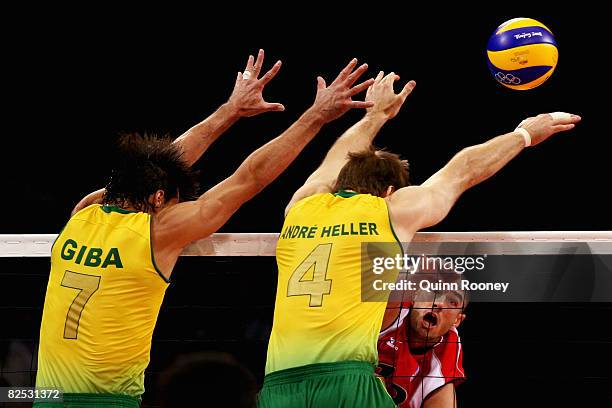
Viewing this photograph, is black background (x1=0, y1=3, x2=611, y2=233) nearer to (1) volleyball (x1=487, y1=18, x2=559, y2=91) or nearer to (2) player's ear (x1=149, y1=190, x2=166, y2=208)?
(1) volleyball (x1=487, y1=18, x2=559, y2=91)

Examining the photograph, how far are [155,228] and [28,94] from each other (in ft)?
22.1

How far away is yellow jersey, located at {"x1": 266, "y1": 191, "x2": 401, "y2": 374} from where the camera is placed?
4164mm

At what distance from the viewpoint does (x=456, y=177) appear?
4.62 m

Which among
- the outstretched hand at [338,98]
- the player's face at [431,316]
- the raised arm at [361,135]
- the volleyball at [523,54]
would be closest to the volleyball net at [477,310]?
the player's face at [431,316]

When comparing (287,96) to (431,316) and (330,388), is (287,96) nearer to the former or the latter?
(431,316)

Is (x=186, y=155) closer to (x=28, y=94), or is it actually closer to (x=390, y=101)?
(x=390, y=101)

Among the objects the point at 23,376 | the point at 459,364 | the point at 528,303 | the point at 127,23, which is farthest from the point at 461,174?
Result: the point at 127,23

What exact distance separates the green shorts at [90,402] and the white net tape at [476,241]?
101cm

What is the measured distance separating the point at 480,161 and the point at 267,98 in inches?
224

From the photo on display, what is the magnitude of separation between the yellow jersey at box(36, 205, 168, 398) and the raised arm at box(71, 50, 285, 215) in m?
Answer: 0.74

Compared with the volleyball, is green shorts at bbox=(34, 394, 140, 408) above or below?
below

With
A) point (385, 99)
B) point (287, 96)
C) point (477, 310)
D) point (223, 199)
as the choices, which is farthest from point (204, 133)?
point (287, 96)

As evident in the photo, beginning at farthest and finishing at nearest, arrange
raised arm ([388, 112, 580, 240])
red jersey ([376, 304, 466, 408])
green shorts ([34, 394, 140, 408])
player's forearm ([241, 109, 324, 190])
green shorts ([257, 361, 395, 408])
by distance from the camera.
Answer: red jersey ([376, 304, 466, 408]) → player's forearm ([241, 109, 324, 190]) → raised arm ([388, 112, 580, 240]) → green shorts ([34, 394, 140, 408]) → green shorts ([257, 361, 395, 408])

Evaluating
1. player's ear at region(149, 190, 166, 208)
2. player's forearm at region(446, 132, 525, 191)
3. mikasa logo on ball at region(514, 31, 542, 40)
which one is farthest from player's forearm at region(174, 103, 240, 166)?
mikasa logo on ball at region(514, 31, 542, 40)
